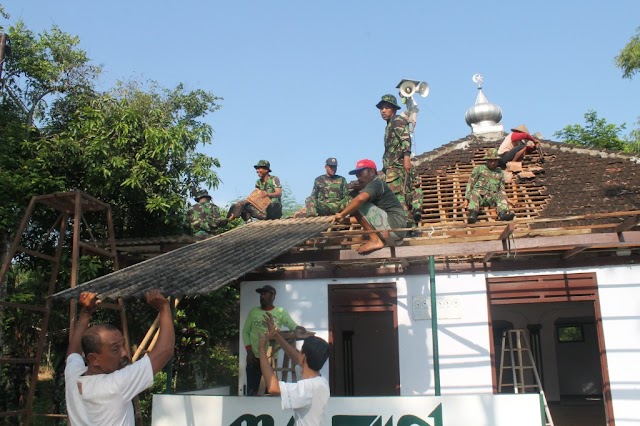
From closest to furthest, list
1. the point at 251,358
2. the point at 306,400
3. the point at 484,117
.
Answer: the point at 306,400 < the point at 251,358 < the point at 484,117

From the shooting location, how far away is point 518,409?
6070mm

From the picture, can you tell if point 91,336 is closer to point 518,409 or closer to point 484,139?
point 518,409

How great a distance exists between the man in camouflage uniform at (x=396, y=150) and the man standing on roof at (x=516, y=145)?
1.99m

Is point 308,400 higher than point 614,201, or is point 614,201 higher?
point 614,201

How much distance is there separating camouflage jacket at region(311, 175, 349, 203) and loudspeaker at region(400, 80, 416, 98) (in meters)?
4.93

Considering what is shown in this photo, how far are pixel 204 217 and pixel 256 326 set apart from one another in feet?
10.6

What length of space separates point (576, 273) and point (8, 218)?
353 inches

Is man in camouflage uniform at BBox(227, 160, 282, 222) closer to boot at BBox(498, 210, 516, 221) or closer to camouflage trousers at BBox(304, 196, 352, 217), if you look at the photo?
camouflage trousers at BBox(304, 196, 352, 217)

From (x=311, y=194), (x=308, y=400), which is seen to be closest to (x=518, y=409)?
(x=308, y=400)

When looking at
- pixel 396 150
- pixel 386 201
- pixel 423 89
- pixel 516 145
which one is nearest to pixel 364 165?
pixel 386 201

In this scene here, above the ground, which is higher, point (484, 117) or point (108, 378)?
point (484, 117)

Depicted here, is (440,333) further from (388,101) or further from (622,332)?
(388,101)

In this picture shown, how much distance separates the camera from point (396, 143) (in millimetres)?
10359

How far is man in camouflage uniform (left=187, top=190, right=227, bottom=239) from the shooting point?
11.4 metres
